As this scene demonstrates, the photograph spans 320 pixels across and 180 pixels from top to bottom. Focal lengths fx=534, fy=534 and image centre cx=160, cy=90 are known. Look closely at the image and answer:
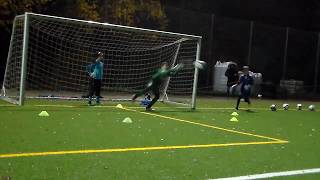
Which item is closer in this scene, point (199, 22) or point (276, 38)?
point (199, 22)

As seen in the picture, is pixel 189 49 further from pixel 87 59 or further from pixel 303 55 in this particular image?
pixel 303 55


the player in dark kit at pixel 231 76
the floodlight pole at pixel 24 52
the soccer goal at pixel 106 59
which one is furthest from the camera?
the player in dark kit at pixel 231 76

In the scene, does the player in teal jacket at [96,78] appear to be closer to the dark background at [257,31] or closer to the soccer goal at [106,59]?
the soccer goal at [106,59]

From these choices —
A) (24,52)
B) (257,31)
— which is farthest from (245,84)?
(257,31)

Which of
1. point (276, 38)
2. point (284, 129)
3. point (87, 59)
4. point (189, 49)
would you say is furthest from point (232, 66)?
point (284, 129)

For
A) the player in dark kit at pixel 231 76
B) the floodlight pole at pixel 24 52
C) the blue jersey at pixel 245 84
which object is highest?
the floodlight pole at pixel 24 52

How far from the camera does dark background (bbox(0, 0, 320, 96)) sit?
93.6 feet

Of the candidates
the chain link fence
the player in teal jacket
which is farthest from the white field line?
the chain link fence

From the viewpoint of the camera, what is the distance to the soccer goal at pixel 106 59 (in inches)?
753

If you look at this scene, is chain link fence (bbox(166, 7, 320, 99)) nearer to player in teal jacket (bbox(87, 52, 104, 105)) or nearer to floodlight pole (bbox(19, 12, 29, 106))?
player in teal jacket (bbox(87, 52, 104, 105))

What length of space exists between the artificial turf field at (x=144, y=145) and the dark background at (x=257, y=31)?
1320 centimetres

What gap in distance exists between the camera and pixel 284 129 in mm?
13531

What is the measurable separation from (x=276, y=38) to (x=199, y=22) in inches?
220

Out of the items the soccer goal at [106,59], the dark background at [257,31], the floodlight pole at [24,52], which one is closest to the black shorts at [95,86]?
the soccer goal at [106,59]
